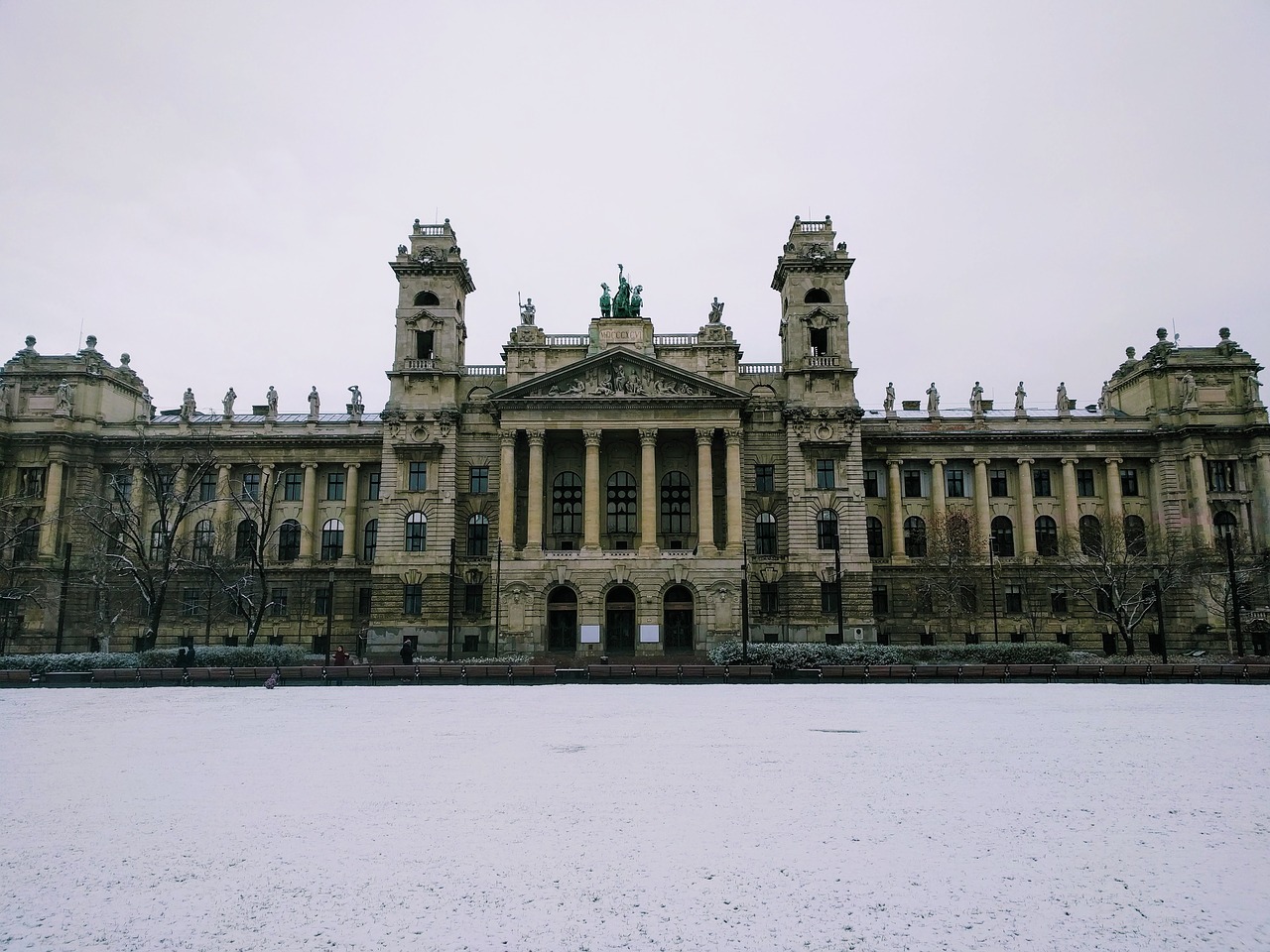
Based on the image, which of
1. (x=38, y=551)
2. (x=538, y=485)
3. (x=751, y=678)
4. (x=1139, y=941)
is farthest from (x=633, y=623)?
(x=1139, y=941)

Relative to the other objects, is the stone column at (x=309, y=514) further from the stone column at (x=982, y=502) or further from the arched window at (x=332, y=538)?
the stone column at (x=982, y=502)

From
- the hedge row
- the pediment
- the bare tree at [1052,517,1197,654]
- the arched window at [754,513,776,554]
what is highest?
the pediment

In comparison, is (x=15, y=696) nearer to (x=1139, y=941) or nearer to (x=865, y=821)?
(x=865, y=821)

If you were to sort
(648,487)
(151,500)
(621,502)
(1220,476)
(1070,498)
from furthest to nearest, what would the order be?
1. (151,500)
2. (1070,498)
3. (1220,476)
4. (621,502)
5. (648,487)

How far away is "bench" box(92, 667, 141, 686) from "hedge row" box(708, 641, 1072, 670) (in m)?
27.5

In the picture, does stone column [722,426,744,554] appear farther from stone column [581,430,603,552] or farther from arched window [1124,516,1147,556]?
arched window [1124,516,1147,556]

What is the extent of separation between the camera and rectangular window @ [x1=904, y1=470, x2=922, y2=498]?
212ft

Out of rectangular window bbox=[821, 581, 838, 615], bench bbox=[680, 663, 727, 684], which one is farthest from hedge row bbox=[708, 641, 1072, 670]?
rectangular window bbox=[821, 581, 838, 615]

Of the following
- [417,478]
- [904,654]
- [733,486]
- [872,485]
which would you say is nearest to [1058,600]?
[872,485]

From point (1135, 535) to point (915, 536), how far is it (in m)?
15.4

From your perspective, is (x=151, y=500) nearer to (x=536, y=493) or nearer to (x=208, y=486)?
(x=208, y=486)

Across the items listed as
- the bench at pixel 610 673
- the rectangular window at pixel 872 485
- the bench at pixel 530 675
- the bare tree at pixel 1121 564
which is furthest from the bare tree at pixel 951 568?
the bench at pixel 530 675

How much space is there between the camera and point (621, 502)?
59.7 m

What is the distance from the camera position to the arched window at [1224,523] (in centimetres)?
6106
